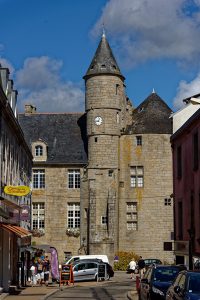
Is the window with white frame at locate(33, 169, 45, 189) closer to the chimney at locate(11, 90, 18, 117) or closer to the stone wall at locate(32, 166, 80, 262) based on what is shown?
the stone wall at locate(32, 166, 80, 262)

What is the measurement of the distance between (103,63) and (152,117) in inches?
268

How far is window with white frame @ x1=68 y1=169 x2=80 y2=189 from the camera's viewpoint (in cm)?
6144

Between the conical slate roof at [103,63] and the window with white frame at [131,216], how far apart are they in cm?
1215

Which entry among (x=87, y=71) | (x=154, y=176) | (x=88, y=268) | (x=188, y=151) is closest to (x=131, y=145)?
(x=154, y=176)

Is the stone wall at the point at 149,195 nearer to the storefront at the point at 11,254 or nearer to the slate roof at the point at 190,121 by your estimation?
the storefront at the point at 11,254

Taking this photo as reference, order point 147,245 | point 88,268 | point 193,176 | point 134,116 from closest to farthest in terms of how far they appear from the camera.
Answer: point 193,176, point 88,268, point 147,245, point 134,116

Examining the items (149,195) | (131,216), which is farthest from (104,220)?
(149,195)

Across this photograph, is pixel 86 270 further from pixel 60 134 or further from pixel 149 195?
pixel 60 134

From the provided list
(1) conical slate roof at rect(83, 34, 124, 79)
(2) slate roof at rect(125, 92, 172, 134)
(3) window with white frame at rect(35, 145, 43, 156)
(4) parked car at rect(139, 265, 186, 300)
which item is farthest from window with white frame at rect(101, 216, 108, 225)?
(4) parked car at rect(139, 265, 186, 300)

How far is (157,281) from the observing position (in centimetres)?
2025

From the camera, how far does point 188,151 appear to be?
2950cm

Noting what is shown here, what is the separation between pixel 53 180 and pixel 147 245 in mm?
10716

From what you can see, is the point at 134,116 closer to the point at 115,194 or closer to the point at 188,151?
the point at 115,194

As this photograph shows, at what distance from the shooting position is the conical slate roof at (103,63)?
6072 cm
